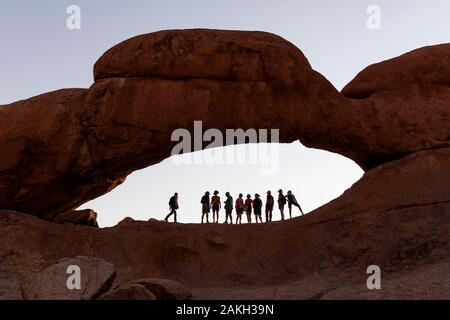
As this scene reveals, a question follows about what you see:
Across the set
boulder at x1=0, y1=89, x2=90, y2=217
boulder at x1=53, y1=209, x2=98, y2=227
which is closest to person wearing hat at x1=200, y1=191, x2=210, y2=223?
boulder at x1=53, y1=209, x2=98, y2=227

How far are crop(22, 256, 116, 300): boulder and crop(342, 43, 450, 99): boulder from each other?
10.2 meters

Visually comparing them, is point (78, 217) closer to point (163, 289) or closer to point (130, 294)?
point (163, 289)

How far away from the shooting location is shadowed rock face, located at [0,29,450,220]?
15586 mm

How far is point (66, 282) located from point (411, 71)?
38.3 feet

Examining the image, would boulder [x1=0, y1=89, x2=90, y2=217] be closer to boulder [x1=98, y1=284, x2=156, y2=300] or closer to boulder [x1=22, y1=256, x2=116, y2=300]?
boulder [x1=22, y1=256, x2=116, y2=300]

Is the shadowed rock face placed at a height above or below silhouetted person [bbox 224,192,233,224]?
above

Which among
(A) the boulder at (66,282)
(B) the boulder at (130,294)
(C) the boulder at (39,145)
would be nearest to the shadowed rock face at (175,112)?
(C) the boulder at (39,145)

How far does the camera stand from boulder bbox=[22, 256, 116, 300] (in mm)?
9594

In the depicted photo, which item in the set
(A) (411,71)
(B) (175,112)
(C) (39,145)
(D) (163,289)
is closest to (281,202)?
(B) (175,112)

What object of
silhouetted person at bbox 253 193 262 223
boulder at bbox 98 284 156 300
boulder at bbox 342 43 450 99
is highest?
boulder at bbox 342 43 450 99

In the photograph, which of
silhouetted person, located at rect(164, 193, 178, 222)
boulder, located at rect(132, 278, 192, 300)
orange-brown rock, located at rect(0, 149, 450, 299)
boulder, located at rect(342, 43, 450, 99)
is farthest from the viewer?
silhouetted person, located at rect(164, 193, 178, 222)

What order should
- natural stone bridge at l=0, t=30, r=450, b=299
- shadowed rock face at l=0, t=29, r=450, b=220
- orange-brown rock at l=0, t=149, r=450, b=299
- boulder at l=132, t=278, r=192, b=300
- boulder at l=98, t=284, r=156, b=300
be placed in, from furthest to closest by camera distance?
shadowed rock face at l=0, t=29, r=450, b=220 < natural stone bridge at l=0, t=30, r=450, b=299 < orange-brown rock at l=0, t=149, r=450, b=299 < boulder at l=132, t=278, r=192, b=300 < boulder at l=98, t=284, r=156, b=300

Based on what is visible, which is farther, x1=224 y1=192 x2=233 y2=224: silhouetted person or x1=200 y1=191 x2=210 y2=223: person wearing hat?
x1=224 y1=192 x2=233 y2=224: silhouetted person

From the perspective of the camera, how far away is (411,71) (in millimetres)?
16922
